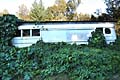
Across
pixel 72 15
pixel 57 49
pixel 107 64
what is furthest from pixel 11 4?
pixel 107 64

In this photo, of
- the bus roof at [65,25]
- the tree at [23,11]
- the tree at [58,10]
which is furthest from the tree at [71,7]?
the bus roof at [65,25]

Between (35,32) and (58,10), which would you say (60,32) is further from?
(58,10)

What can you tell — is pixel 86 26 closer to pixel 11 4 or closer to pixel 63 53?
pixel 63 53

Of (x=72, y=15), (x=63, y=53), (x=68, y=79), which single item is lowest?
(x=68, y=79)

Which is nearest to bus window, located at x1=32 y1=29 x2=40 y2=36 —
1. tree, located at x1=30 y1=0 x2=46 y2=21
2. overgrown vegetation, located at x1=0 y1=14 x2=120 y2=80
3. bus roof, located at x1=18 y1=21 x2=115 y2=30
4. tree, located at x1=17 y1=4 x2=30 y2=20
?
bus roof, located at x1=18 y1=21 x2=115 y2=30

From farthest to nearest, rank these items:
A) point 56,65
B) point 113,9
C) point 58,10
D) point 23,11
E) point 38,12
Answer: point 23,11, point 58,10, point 38,12, point 113,9, point 56,65

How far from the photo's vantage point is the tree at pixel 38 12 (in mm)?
38125

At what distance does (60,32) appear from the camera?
20344mm

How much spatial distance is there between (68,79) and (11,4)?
104 feet

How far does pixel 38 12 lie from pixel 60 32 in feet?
61.7

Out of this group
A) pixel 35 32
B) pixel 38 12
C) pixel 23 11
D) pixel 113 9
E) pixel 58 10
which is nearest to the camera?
pixel 35 32

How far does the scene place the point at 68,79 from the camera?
1232 centimetres

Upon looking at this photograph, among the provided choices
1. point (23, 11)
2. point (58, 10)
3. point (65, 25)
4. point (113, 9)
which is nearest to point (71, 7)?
point (58, 10)

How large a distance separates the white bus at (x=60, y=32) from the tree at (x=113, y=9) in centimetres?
→ 976
